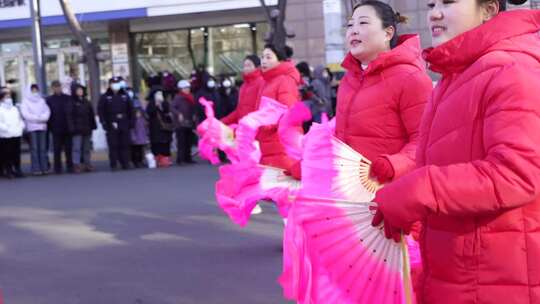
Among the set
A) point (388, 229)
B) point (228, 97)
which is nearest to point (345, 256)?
point (388, 229)

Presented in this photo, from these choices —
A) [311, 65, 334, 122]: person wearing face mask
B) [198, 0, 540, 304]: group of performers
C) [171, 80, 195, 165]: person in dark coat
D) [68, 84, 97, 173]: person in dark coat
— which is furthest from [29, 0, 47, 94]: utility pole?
[198, 0, 540, 304]: group of performers

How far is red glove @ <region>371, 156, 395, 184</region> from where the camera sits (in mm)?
3445

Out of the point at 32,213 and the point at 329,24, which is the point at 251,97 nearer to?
the point at 32,213

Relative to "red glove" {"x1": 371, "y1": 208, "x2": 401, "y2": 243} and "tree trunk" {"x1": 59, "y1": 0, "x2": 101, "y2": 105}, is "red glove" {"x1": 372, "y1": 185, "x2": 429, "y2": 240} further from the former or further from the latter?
"tree trunk" {"x1": 59, "y1": 0, "x2": 101, "y2": 105}

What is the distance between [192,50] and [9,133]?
982 cm

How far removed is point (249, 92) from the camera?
810 cm

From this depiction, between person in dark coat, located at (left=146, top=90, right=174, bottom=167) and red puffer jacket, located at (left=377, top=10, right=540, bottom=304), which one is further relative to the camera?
person in dark coat, located at (left=146, top=90, right=174, bottom=167)

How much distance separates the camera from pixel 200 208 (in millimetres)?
10273

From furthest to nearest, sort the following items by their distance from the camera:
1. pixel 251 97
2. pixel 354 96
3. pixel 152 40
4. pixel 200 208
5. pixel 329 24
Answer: pixel 152 40 < pixel 329 24 < pixel 200 208 < pixel 251 97 < pixel 354 96

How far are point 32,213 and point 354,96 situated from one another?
7.46 meters

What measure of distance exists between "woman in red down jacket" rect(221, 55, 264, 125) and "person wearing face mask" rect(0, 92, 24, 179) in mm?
7832

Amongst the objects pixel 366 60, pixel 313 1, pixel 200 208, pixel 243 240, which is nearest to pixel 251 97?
pixel 243 240

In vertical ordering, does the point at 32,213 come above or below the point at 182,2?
below

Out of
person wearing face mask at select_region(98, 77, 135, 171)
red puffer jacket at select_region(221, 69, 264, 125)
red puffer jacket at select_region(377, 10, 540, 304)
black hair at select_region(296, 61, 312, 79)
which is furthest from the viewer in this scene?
person wearing face mask at select_region(98, 77, 135, 171)
